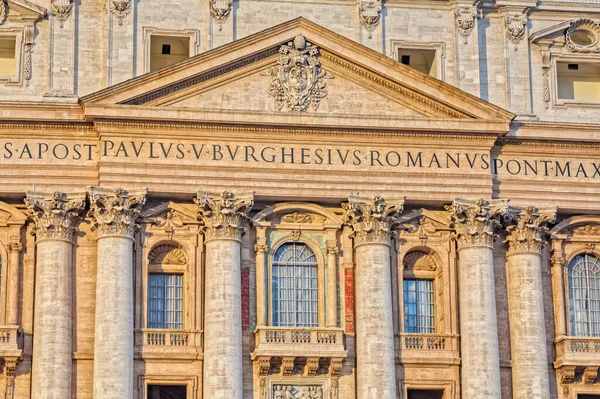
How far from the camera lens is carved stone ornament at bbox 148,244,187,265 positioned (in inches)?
1918

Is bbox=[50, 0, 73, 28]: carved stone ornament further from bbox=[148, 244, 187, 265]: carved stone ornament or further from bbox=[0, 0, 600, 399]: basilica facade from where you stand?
bbox=[148, 244, 187, 265]: carved stone ornament

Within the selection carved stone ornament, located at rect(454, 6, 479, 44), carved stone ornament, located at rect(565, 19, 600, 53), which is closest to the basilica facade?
carved stone ornament, located at rect(454, 6, 479, 44)

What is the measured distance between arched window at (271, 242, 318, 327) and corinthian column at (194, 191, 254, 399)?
154 cm

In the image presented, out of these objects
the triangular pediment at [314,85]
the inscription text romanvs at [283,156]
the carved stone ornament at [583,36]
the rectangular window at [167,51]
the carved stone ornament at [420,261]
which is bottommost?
the carved stone ornament at [420,261]

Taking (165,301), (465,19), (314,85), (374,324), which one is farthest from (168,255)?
(465,19)

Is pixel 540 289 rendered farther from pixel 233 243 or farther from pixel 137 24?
pixel 137 24

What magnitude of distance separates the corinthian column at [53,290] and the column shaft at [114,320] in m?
0.93

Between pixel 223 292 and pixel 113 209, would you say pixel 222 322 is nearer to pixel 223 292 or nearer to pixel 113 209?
pixel 223 292

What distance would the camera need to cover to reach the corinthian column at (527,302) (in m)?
48.2

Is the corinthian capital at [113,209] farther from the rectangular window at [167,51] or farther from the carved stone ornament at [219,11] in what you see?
the carved stone ornament at [219,11]

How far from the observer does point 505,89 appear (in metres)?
51.6

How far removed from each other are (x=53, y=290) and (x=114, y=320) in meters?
2.00

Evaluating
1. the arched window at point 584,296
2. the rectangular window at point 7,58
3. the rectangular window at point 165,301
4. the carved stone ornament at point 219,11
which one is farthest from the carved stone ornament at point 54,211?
the arched window at point 584,296

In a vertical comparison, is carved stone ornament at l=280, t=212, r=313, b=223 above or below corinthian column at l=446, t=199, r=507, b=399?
above
